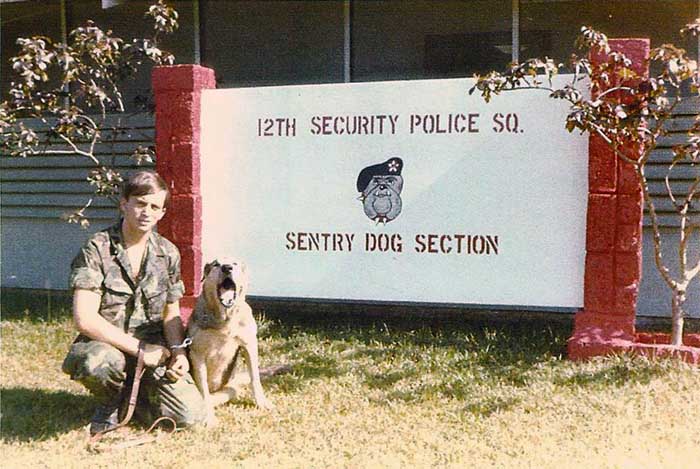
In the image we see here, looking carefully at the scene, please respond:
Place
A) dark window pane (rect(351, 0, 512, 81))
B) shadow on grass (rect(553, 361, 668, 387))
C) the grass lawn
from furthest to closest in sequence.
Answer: dark window pane (rect(351, 0, 512, 81)) → shadow on grass (rect(553, 361, 668, 387)) → the grass lawn

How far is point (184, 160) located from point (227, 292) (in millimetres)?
2158

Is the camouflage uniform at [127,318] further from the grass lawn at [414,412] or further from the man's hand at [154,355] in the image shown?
the grass lawn at [414,412]

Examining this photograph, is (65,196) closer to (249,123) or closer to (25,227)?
(25,227)

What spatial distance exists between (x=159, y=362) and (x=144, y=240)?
0.65 m

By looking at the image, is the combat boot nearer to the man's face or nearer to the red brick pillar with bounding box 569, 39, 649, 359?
the man's face

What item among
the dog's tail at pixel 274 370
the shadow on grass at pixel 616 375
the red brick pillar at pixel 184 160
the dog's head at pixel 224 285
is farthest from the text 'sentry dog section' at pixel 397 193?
the dog's head at pixel 224 285

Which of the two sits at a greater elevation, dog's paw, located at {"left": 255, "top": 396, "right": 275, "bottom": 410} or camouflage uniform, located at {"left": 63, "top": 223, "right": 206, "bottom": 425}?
camouflage uniform, located at {"left": 63, "top": 223, "right": 206, "bottom": 425}

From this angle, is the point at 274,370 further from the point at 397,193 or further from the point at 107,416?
the point at 397,193

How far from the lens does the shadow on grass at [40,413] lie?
412cm

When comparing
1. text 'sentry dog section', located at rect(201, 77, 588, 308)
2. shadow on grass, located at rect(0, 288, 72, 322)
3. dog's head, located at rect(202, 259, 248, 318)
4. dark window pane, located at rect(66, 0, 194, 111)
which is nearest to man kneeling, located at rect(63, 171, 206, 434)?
Result: dog's head, located at rect(202, 259, 248, 318)

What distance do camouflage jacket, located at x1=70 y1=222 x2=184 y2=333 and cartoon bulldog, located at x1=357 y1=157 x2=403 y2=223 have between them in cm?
182

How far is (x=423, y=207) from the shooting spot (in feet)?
18.4

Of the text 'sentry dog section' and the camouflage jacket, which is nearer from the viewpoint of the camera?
the camouflage jacket

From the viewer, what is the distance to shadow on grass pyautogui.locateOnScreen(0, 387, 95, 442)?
13.5 feet
